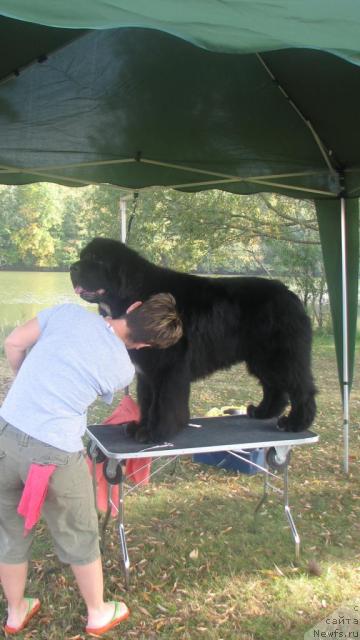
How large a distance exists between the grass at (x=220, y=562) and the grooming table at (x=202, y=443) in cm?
20

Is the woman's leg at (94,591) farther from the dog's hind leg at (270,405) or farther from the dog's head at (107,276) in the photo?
the dog's hind leg at (270,405)

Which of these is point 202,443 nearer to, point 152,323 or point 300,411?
point 300,411

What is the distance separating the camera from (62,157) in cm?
440

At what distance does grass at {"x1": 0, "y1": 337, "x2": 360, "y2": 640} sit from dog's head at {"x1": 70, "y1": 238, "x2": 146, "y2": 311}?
1.61m

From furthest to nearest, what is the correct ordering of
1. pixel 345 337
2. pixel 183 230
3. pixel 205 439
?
pixel 183 230
pixel 345 337
pixel 205 439

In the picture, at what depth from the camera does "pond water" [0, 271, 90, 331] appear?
13.0m

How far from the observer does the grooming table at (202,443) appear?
9.56ft

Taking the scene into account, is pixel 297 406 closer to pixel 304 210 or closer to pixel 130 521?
pixel 130 521

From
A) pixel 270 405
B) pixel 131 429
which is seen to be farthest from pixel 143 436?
pixel 270 405

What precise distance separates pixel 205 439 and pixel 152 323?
3.46 ft

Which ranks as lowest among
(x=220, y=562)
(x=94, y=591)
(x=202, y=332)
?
(x=220, y=562)

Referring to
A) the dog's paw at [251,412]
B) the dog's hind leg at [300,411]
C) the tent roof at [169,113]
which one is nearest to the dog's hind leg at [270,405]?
the dog's paw at [251,412]

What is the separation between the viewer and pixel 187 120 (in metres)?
4.17

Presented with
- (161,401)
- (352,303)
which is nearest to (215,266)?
(352,303)
